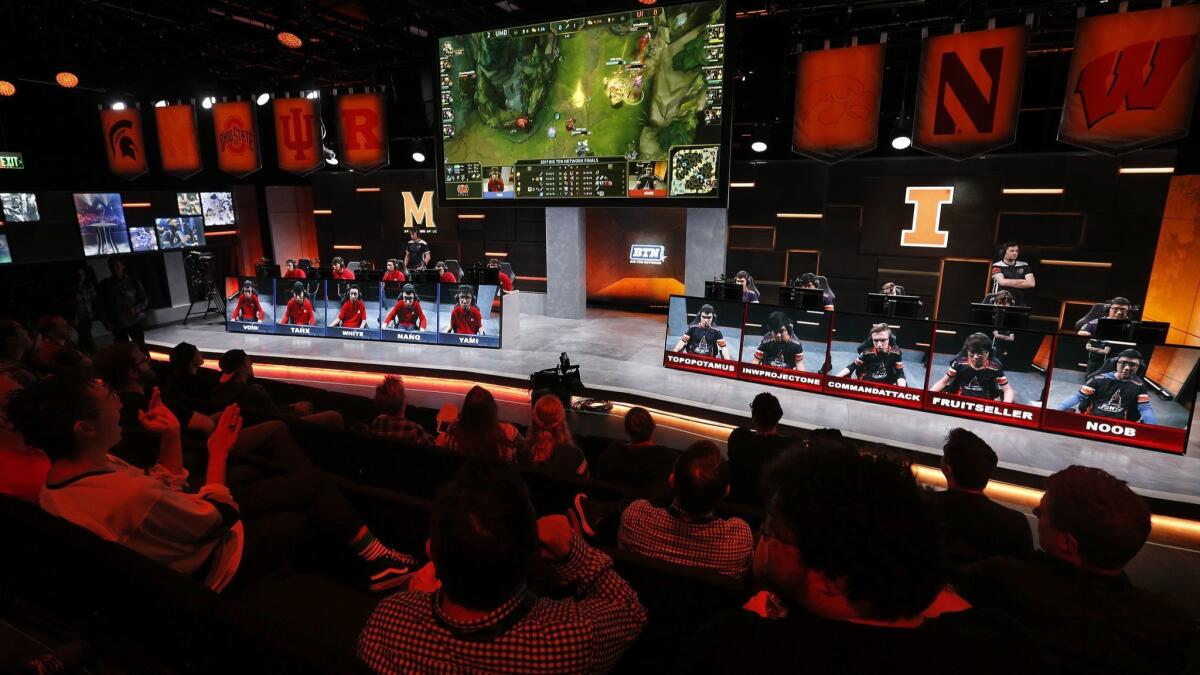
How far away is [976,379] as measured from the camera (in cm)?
505

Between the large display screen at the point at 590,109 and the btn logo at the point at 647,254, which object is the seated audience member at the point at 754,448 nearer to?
the large display screen at the point at 590,109

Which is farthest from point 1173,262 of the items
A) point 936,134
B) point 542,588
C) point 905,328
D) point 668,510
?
point 542,588

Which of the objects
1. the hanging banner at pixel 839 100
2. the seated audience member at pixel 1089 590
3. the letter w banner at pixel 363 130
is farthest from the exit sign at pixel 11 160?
the seated audience member at pixel 1089 590

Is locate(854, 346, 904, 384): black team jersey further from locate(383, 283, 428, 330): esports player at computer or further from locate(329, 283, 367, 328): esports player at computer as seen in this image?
locate(329, 283, 367, 328): esports player at computer

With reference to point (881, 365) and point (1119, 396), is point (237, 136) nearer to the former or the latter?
point (881, 365)

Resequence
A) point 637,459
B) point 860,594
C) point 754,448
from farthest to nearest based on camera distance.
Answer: point 754,448, point 637,459, point 860,594

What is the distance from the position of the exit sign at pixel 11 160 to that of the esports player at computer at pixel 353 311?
19.2ft

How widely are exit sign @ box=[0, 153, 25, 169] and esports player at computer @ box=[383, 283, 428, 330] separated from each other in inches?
259

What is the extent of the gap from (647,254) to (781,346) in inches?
222

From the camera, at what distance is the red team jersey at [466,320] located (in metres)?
7.63

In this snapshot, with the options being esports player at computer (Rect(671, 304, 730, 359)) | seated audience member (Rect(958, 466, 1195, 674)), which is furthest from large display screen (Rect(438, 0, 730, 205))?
seated audience member (Rect(958, 466, 1195, 674))

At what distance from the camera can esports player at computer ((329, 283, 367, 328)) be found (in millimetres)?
8062

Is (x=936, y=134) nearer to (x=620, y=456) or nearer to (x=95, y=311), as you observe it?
(x=620, y=456)

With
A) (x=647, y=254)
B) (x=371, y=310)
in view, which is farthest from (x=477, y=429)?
(x=647, y=254)
